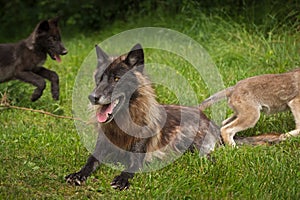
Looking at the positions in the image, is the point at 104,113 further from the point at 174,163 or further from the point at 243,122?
the point at 243,122

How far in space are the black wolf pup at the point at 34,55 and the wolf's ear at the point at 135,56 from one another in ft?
10.5

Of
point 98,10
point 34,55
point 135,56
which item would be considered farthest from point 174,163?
point 98,10

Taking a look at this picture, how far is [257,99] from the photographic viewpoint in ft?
21.9

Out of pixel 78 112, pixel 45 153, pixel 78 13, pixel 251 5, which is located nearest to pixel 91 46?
pixel 78 13

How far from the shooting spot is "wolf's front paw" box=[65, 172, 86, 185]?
5.34m

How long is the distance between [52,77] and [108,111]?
3342 mm

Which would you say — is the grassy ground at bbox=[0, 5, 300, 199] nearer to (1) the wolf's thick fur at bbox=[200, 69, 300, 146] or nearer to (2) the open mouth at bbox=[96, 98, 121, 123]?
(1) the wolf's thick fur at bbox=[200, 69, 300, 146]

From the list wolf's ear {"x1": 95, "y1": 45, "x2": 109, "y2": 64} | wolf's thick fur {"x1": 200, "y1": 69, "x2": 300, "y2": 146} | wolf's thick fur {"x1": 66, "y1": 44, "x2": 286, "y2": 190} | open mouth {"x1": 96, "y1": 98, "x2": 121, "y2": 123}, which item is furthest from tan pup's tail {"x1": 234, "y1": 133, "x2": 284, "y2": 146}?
wolf's ear {"x1": 95, "y1": 45, "x2": 109, "y2": 64}

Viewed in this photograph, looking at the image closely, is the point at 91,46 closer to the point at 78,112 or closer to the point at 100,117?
the point at 78,112

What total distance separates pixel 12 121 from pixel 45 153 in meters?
1.68

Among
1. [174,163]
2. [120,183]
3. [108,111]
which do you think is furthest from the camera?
[174,163]

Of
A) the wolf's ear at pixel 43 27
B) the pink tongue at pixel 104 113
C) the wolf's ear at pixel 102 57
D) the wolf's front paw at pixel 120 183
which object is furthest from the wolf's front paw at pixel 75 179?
the wolf's ear at pixel 43 27

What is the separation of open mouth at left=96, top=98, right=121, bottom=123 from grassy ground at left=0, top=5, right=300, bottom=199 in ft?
1.72

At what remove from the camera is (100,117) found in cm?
561
